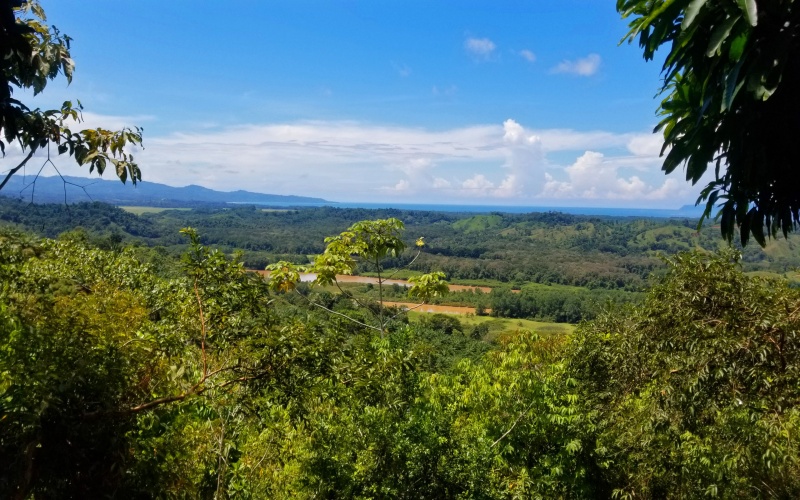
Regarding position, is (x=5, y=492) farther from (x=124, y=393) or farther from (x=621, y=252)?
(x=621, y=252)

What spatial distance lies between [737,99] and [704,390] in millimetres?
3523

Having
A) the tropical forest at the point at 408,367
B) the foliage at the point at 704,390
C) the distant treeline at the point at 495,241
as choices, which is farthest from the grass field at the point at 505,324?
the foliage at the point at 704,390

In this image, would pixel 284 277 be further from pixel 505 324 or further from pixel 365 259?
pixel 505 324

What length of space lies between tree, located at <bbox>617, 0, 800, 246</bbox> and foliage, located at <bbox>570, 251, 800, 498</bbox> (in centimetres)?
244

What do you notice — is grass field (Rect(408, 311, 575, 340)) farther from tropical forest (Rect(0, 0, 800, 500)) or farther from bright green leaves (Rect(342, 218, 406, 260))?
bright green leaves (Rect(342, 218, 406, 260))

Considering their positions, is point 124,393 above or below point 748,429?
above

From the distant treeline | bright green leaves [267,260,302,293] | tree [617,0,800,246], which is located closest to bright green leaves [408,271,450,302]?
bright green leaves [267,260,302,293]

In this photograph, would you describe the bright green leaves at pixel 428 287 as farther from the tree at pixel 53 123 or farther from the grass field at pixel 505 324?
the grass field at pixel 505 324

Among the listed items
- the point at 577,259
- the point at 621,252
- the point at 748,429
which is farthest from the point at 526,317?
the point at 621,252

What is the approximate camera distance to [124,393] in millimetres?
2875

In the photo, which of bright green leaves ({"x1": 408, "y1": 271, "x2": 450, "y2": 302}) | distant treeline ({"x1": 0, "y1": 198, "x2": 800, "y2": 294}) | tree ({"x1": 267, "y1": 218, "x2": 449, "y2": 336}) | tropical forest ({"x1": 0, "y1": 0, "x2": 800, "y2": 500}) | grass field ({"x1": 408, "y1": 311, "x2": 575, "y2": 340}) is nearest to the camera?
tropical forest ({"x1": 0, "y1": 0, "x2": 800, "y2": 500})

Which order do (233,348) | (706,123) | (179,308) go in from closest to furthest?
1. (706,123)
2. (233,348)
3. (179,308)

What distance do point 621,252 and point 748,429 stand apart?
138m

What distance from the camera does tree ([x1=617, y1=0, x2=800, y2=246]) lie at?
5.72ft
